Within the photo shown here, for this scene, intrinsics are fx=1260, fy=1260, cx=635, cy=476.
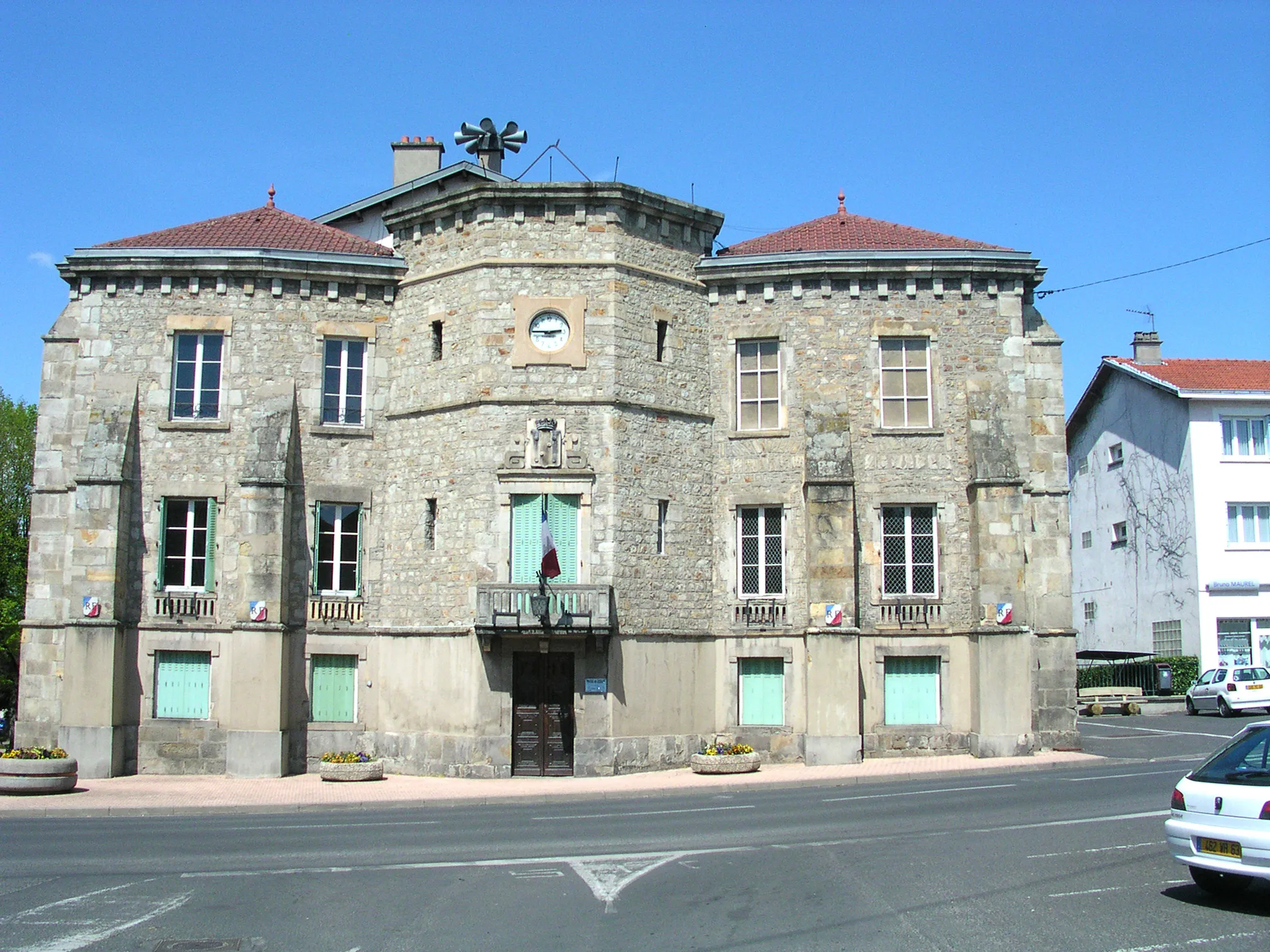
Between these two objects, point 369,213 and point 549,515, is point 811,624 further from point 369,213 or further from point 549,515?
point 369,213

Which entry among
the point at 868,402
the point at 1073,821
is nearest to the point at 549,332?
the point at 868,402

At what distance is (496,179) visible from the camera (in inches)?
1244

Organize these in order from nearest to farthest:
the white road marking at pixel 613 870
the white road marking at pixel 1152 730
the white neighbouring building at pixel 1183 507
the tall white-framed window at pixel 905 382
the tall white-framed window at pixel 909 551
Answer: the white road marking at pixel 613 870
the tall white-framed window at pixel 909 551
the tall white-framed window at pixel 905 382
the white road marking at pixel 1152 730
the white neighbouring building at pixel 1183 507

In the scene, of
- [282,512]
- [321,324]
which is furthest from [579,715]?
[321,324]

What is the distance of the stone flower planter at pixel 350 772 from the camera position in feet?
78.2

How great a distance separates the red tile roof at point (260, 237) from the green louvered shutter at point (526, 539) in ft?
23.0

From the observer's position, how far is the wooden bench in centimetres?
3666

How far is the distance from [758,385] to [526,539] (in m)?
6.26

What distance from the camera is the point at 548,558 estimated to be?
23.7m

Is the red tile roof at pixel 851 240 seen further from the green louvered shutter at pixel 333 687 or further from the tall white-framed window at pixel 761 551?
the green louvered shutter at pixel 333 687

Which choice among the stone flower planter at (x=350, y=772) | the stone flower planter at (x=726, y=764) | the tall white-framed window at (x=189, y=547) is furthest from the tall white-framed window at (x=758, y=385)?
the tall white-framed window at (x=189, y=547)

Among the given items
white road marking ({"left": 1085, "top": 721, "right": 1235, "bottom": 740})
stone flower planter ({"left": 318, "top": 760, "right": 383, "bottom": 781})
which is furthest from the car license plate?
white road marking ({"left": 1085, "top": 721, "right": 1235, "bottom": 740})

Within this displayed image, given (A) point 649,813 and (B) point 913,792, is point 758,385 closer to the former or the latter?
(B) point 913,792

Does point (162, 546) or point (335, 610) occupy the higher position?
point (162, 546)
